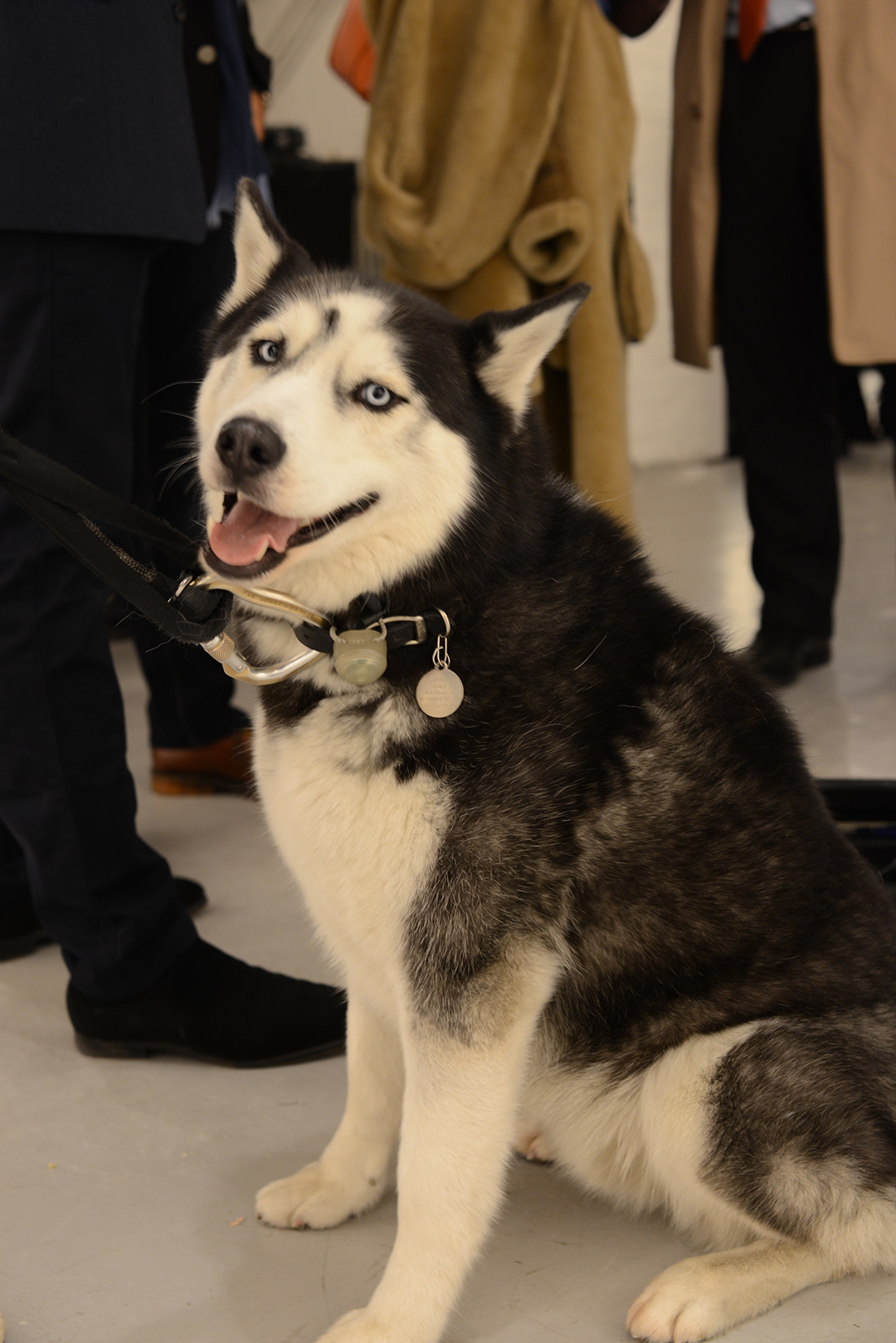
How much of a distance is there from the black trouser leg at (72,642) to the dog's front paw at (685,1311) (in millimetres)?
931

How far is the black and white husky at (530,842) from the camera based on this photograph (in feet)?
4.22

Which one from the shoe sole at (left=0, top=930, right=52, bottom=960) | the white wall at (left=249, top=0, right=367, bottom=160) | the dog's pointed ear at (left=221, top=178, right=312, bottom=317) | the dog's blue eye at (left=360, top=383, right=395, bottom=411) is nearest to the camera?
the dog's blue eye at (left=360, top=383, right=395, bottom=411)

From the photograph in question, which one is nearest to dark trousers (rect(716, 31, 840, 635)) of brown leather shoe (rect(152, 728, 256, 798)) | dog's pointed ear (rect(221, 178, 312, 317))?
brown leather shoe (rect(152, 728, 256, 798))

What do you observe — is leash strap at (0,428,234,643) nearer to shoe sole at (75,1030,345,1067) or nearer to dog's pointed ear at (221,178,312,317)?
dog's pointed ear at (221,178,312,317)

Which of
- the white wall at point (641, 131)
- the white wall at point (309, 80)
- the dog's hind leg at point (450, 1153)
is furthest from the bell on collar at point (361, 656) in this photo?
the white wall at point (309, 80)

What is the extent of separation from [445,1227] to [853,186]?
274 cm

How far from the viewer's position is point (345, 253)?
253 inches

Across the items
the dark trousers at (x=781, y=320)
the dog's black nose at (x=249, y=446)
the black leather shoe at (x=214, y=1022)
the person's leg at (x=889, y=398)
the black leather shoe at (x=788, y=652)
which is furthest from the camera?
the black leather shoe at (x=788, y=652)

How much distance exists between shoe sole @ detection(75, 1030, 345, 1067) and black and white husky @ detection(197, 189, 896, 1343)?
528 mm

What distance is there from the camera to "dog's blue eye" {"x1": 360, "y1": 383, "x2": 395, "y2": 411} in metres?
1.30

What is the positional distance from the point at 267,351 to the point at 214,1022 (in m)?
1.06

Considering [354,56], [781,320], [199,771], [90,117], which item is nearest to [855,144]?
[781,320]

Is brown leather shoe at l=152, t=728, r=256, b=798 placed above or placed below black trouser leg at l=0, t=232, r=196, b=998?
below

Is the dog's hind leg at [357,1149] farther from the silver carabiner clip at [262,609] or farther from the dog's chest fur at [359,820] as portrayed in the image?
the silver carabiner clip at [262,609]
